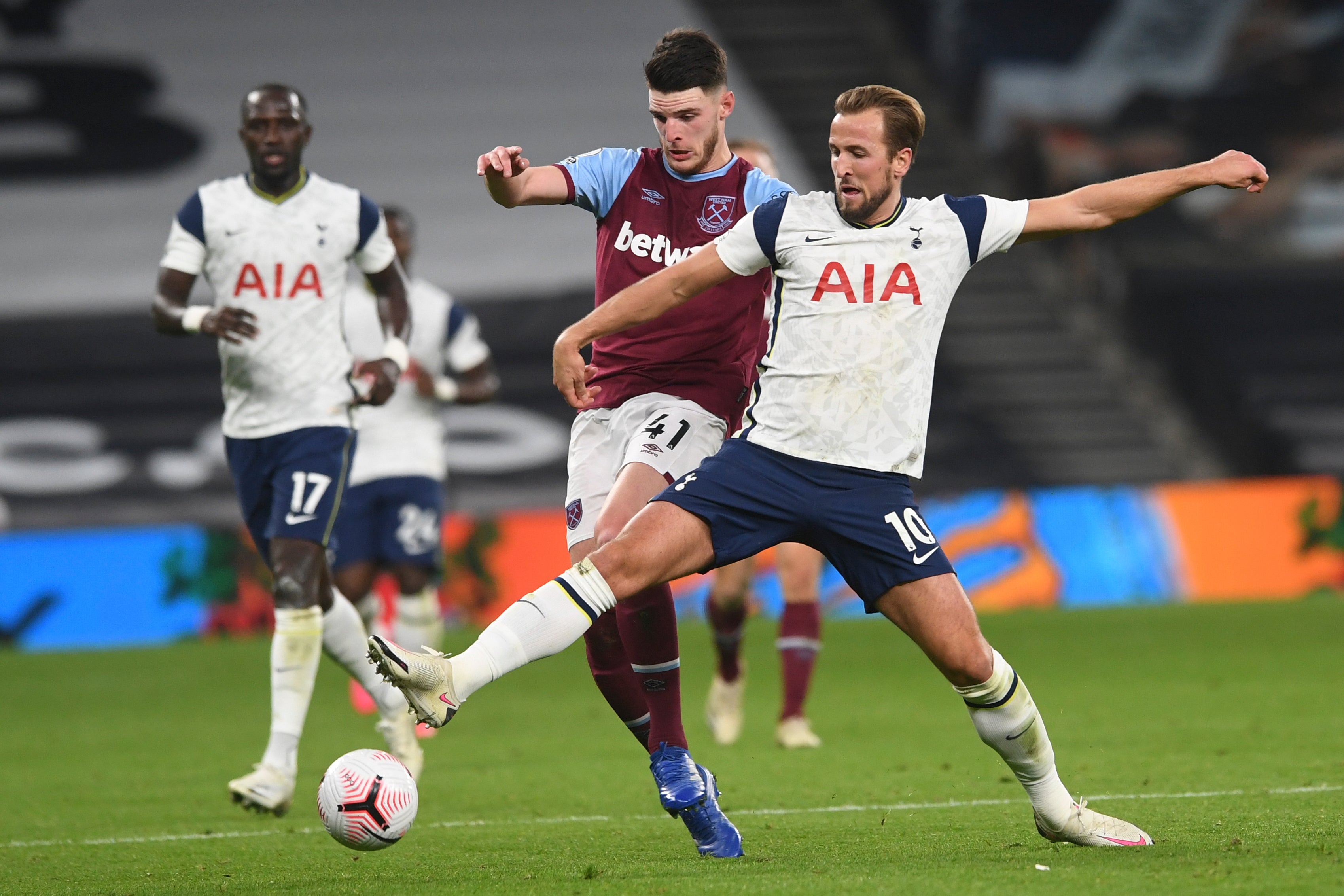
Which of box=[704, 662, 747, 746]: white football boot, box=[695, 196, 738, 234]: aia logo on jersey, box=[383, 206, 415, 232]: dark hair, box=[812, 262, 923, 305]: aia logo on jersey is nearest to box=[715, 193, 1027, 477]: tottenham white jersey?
box=[812, 262, 923, 305]: aia logo on jersey

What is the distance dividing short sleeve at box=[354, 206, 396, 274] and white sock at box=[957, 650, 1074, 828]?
3.40 meters

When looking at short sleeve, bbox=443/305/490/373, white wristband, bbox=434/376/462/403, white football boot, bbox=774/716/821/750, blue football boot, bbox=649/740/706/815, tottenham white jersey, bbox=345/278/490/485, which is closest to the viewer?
blue football boot, bbox=649/740/706/815

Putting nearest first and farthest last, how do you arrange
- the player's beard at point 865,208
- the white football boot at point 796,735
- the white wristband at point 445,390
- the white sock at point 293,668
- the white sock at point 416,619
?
1. the player's beard at point 865,208
2. the white sock at point 293,668
3. the white football boot at point 796,735
4. the white sock at point 416,619
5. the white wristband at point 445,390

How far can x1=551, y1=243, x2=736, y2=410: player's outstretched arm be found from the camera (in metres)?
4.60

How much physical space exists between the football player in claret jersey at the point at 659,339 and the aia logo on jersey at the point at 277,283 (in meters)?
1.74

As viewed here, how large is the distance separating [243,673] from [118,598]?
2533mm

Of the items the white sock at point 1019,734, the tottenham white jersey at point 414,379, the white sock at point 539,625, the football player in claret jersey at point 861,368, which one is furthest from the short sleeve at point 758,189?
the tottenham white jersey at point 414,379

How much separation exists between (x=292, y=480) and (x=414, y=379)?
2787mm

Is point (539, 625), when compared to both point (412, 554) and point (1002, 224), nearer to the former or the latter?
point (1002, 224)

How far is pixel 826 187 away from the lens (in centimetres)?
2091

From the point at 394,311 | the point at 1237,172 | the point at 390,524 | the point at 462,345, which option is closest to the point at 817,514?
the point at 1237,172

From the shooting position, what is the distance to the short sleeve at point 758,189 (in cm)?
548

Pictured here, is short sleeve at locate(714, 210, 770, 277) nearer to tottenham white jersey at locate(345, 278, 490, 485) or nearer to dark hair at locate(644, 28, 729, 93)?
dark hair at locate(644, 28, 729, 93)

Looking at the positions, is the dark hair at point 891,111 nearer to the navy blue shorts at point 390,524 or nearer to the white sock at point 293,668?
the white sock at point 293,668
